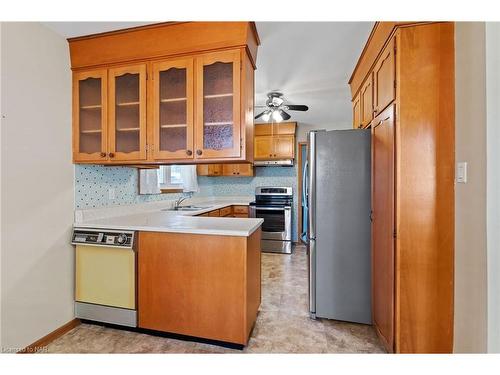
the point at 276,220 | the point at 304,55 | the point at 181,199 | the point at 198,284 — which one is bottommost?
the point at 198,284

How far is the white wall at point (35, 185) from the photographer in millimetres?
1581

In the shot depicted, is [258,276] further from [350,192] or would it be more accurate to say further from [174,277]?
[350,192]

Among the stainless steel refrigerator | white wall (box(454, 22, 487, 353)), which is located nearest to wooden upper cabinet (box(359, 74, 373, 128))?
the stainless steel refrigerator

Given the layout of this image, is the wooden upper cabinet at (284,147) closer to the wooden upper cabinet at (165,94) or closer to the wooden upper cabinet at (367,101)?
the wooden upper cabinet at (367,101)

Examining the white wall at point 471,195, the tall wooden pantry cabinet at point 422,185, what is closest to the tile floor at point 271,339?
the tall wooden pantry cabinet at point 422,185

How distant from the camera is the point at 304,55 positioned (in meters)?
2.18

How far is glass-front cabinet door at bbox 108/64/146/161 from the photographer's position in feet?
6.35

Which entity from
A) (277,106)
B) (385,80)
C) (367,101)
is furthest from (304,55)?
(277,106)

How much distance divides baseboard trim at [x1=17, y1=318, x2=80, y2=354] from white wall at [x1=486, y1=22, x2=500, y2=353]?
280 centimetres

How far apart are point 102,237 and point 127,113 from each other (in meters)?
1.04

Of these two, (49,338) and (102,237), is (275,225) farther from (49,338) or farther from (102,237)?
(49,338)

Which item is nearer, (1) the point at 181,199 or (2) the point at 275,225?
(1) the point at 181,199

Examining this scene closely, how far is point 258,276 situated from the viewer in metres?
2.10
